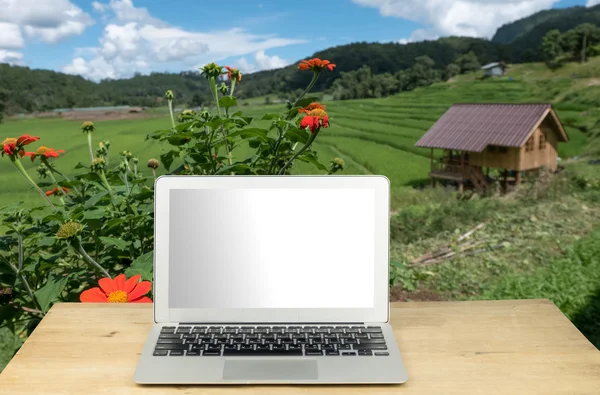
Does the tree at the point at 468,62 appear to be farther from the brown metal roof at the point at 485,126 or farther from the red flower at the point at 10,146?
the red flower at the point at 10,146

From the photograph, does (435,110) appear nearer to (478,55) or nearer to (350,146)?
(478,55)

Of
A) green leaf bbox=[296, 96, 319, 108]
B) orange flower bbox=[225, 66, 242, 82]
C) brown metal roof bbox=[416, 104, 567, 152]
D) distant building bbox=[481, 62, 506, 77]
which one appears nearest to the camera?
green leaf bbox=[296, 96, 319, 108]

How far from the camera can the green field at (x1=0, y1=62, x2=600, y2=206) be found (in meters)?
6.85

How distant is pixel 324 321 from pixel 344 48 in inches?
461

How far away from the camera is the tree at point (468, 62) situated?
42.8 feet

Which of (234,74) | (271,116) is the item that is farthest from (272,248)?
(234,74)

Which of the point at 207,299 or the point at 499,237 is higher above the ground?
the point at 207,299

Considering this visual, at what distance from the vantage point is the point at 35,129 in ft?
23.9

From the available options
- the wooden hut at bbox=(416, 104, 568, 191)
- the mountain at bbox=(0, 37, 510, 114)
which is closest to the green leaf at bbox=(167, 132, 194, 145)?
the mountain at bbox=(0, 37, 510, 114)

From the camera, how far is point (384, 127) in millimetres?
10969

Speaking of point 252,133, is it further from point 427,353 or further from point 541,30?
point 541,30

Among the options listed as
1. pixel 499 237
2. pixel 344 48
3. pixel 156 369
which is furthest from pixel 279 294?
pixel 344 48

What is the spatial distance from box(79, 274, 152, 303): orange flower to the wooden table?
0.10 m

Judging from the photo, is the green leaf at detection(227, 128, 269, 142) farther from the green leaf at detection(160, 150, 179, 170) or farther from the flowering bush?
the green leaf at detection(160, 150, 179, 170)
